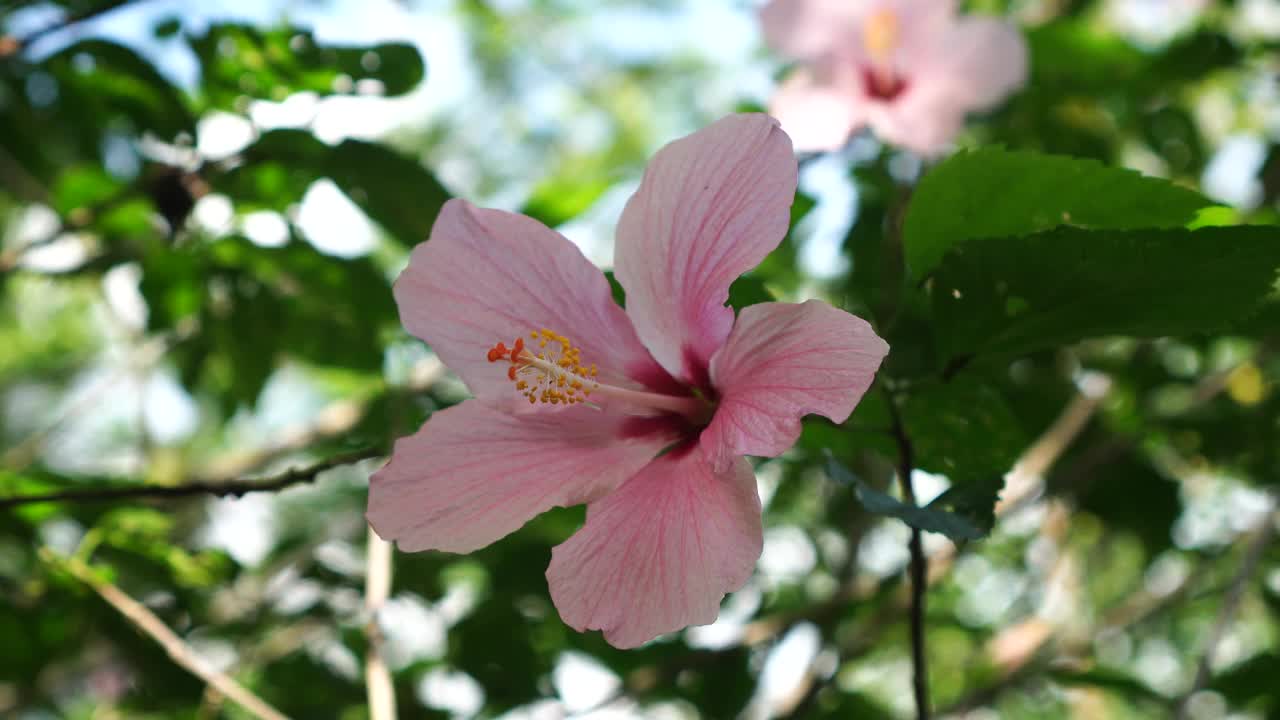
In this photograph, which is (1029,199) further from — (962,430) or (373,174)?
(373,174)

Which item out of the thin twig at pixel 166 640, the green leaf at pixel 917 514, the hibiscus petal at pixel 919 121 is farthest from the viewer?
the hibiscus petal at pixel 919 121

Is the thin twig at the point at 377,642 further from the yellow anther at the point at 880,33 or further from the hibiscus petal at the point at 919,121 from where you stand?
the yellow anther at the point at 880,33

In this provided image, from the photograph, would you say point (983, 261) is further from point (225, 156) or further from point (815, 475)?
point (815, 475)

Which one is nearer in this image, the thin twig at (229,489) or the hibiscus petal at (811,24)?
the thin twig at (229,489)

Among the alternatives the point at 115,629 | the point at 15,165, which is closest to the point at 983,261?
the point at 115,629

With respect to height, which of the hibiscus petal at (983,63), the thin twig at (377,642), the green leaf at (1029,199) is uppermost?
the hibiscus petal at (983,63)

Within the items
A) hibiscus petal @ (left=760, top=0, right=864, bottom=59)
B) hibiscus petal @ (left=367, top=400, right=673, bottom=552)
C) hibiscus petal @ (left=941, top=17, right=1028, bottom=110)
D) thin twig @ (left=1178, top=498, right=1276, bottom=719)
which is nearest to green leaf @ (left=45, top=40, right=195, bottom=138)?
hibiscus petal @ (left=367, top=400, right=673, bottom=552)

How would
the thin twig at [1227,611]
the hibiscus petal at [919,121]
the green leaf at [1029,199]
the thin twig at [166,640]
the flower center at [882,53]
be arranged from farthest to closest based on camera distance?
the flower center at [882,53]
the hibiscus petal at [919,121]
the thin twig at [1227,611]
the thin twig at [166,640]
the green leaf at [1029,199]

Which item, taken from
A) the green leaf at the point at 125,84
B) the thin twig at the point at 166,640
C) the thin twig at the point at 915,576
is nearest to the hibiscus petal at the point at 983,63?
the thin twig at the point at 915,576
